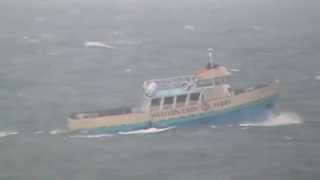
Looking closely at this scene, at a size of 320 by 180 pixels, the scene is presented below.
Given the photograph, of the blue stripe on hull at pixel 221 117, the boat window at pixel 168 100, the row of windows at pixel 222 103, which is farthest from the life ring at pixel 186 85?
the row of windows at pixel 222 103

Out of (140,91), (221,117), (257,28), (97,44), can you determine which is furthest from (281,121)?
(257,28)

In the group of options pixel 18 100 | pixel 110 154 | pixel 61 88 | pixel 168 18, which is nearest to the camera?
pixel 110 154

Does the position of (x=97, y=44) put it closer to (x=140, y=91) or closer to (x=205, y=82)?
(x=140, y=91)

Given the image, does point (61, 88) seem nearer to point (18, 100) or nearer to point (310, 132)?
point (18, 100)

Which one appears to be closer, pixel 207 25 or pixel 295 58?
pixel 295 58

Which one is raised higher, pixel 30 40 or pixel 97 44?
pixel 30 40

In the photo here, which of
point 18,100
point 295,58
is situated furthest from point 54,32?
point 18,100
